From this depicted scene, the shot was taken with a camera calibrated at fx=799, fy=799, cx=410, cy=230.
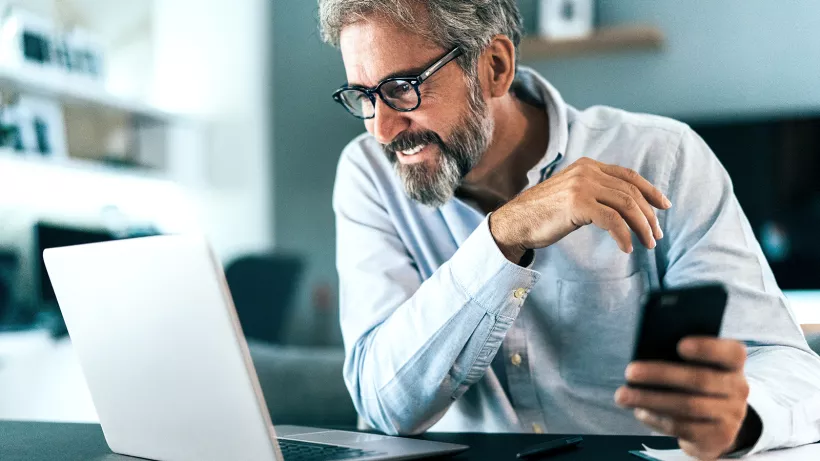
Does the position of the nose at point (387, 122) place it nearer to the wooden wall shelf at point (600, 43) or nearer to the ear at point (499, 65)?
the ear at point (499, 65)

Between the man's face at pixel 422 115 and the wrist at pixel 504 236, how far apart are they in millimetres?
266

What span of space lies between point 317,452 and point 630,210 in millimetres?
438

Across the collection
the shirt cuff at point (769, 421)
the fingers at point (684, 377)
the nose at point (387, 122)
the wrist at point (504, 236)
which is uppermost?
the nose at point (387, 122)

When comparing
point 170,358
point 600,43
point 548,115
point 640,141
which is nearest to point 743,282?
point 640,141

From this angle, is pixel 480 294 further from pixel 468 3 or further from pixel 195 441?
pixel 468 3

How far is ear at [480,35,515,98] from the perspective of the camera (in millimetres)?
1343

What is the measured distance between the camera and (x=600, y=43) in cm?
385

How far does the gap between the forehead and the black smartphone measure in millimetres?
656

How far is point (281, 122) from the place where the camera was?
14.7ft

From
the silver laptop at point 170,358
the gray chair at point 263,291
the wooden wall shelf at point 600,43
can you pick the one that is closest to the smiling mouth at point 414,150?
the silver laptop at point 170,358

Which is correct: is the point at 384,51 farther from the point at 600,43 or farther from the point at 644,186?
Result: the point at 600,43

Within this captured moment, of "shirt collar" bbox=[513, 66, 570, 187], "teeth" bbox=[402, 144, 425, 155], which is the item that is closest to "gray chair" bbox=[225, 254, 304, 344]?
"shirt collar" bbox=[513, 66, 570, 187]

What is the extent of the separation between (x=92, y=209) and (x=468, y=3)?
271cm

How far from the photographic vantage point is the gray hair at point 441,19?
3.98 feet
